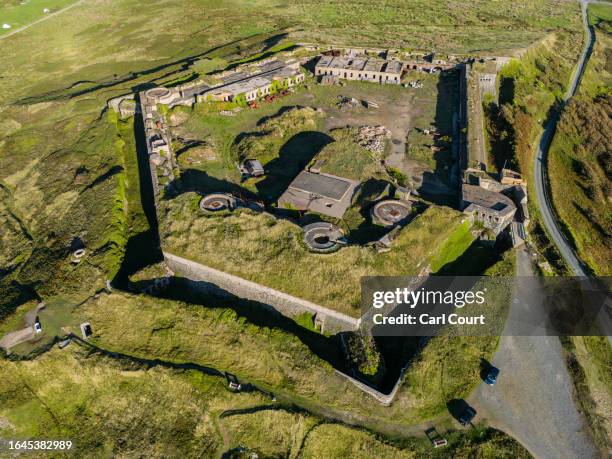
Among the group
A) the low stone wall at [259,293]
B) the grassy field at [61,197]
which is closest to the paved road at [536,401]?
the low stone wall at [259,293]

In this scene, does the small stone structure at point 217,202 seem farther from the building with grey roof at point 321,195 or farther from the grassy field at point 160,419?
the grassy field at point 160,419

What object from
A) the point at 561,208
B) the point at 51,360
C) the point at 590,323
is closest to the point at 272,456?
the point at 51,360

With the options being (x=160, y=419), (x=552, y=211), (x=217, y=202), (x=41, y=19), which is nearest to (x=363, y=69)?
(x=552, y=211)

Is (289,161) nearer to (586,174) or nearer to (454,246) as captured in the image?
(454,246)

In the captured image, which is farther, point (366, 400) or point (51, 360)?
point (51, 360)

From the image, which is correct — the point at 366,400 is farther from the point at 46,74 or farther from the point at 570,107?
the point at 46,74

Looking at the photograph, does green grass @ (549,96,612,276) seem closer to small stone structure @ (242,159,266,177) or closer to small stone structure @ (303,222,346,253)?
small stone structure @ (303,222,346,253)

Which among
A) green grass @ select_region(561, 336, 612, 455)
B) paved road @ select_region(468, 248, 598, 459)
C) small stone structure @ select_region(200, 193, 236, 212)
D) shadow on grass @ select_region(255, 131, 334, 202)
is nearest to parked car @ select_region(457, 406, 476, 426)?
paved road @ select_region(468, 248, 598, 459)
